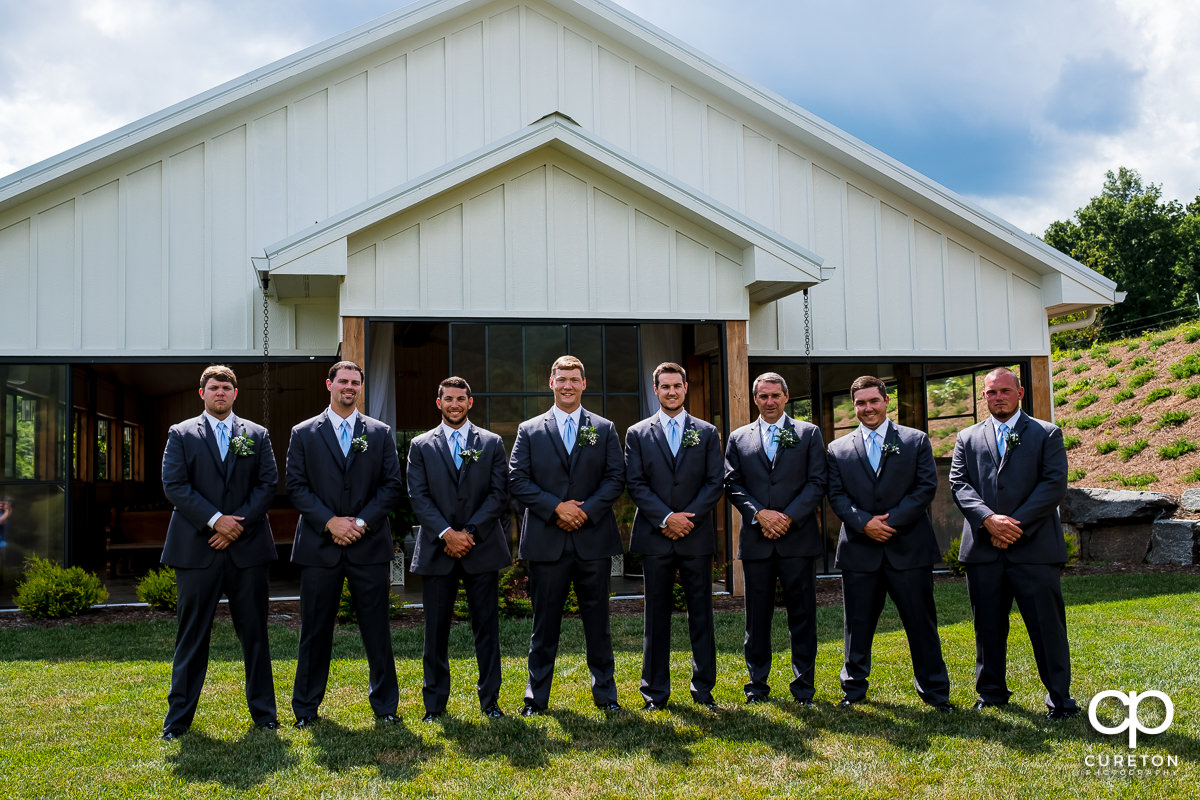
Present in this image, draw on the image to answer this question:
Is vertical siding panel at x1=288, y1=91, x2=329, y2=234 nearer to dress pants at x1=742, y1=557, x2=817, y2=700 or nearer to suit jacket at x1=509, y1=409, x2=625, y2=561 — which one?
suit jacket at x1=509, y1=409, x2=625, y2=561

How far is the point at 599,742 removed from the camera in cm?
512

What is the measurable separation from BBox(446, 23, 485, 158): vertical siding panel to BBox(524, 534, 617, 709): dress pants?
748 centimetres

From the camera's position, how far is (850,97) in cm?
Result: 1290

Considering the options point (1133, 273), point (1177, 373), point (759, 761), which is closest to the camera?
point (759, 761)

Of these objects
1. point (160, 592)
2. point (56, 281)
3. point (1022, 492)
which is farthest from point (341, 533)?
point (56, 281)

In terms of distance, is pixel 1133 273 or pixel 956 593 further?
pixel 1133 273

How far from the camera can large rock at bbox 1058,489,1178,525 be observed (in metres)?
13.3

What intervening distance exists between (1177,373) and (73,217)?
73.1 feet

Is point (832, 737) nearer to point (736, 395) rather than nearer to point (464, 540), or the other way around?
point (464, 540)

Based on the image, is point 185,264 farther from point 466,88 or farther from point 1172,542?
point 1172,542

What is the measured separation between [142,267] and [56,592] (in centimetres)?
362

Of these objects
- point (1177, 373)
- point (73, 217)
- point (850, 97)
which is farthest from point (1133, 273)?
point (73, 217)

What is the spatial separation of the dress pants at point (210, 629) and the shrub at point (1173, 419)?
64.2ft

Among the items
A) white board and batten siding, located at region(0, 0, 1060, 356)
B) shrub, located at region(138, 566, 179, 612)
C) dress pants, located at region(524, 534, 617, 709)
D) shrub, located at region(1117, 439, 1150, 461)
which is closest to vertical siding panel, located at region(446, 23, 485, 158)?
white board and batten siding, located at region(0, 0, 1060, 356)
